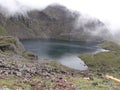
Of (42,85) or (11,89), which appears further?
(42,85)

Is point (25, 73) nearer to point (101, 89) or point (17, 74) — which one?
point (17, 74)

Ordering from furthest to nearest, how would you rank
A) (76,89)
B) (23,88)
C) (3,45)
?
(3,45)
(76,89)
(23,88)

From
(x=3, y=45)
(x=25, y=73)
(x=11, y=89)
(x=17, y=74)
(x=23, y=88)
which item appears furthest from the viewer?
(x=3, y=45)

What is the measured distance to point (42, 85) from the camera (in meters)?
37.0

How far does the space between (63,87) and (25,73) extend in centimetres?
1226

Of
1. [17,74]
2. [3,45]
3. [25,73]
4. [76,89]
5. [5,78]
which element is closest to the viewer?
[76,89]

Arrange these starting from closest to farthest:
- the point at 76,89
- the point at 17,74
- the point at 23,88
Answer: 1. the point at 23,88
2. the point at 76,89
3. the point at 17,74

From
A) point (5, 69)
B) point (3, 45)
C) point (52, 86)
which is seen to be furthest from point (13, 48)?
point (52, 86)

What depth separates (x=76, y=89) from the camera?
36.8 m

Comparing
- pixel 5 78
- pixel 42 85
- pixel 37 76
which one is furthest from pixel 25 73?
pixel 42 85

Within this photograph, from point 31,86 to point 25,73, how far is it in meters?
12.8

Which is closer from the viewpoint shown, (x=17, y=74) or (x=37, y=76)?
(x=17, y=74)

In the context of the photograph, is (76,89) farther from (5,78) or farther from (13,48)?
(13,48)

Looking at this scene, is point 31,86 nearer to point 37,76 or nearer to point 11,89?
point 11,89
